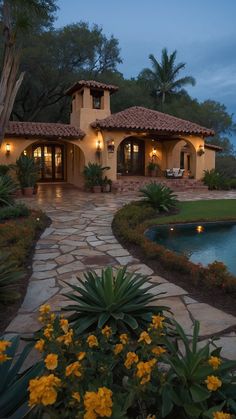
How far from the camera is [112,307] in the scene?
4.11 m

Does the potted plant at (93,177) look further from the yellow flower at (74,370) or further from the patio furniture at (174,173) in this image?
the yellow flower at (74,370)

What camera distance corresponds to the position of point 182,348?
3920 mm

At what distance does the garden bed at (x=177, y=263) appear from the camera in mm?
5477

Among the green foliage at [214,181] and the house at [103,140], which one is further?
the green foliage at [214,181]

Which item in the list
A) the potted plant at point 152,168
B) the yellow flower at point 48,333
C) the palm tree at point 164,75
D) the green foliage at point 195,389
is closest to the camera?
the green foliage at point 195,389

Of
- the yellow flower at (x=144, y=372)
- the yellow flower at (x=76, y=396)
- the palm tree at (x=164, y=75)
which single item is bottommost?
the yellow flower at (x=76, y=396)

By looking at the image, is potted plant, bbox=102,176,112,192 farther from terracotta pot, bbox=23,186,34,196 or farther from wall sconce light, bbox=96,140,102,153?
terracotta pot, bbox=23,186,34,196

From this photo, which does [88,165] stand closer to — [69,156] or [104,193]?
[104,193]

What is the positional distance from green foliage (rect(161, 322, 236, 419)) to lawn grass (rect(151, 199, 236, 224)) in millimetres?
8490

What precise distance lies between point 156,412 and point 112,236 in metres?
6.92

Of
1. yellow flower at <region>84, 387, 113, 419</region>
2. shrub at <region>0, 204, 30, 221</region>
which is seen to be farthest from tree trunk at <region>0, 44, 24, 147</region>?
yellow flower at <region>84, 387, 113, 419</region>

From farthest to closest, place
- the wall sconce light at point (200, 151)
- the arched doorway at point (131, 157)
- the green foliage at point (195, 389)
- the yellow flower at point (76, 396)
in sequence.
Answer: the arched doorway at point (131, 157) < the wall sconce light at point (200, 151) < the green foliage at point (195, 389) < the yellow flower at point (76, 396)

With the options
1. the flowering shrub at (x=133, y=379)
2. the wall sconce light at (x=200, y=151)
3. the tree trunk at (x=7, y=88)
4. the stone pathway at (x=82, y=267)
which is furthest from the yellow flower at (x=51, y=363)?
the wall sconce light at (x=200, y=151)

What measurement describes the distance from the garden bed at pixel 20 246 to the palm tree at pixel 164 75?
26919 millimetres
